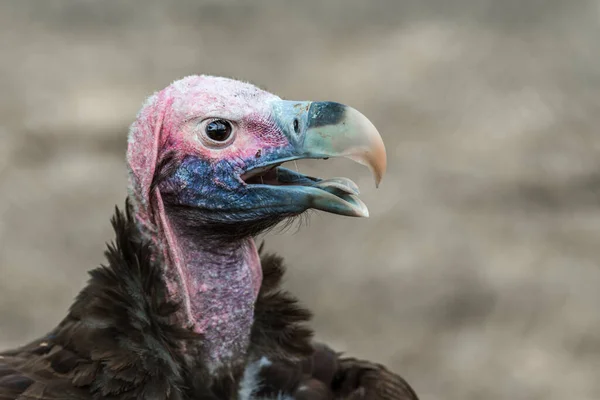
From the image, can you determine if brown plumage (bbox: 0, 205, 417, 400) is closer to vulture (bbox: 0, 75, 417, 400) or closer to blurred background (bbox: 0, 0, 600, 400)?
vulture (bbox: 0, 75, 417, 400)

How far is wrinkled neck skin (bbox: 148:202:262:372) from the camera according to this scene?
284 cm

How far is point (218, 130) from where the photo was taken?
2.73m

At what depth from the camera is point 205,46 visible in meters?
8.83

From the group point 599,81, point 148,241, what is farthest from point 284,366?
point 599,81

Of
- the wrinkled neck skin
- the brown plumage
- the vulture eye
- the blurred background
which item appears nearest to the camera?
the brown plumage

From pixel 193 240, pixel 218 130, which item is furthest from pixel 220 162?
pixel 193 240

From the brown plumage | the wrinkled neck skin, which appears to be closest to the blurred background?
the brown plumage

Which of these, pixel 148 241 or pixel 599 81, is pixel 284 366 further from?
pixel 599 81

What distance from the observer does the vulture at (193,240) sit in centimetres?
264

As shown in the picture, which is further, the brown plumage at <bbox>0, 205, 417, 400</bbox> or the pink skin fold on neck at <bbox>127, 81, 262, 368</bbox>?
the pink skin fold on neck at <bbox>127, 81, 262, 368</bbox>

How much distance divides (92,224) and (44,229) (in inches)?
12.3

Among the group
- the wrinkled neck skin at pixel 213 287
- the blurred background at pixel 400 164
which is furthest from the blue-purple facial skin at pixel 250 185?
the blurred background at pixel 400 164

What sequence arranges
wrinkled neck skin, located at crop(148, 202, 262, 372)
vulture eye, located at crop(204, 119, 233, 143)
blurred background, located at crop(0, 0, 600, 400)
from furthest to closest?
blurred background, located at crop(0, 0, 600, 400)
wrinkled neck skin, located at crop(148, 202, 262, 372)
vulture eye, located at crop(204, 119, 233, 143)

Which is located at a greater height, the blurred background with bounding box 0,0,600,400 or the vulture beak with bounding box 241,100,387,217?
the blurred background with bounding box 0,0,600,400
